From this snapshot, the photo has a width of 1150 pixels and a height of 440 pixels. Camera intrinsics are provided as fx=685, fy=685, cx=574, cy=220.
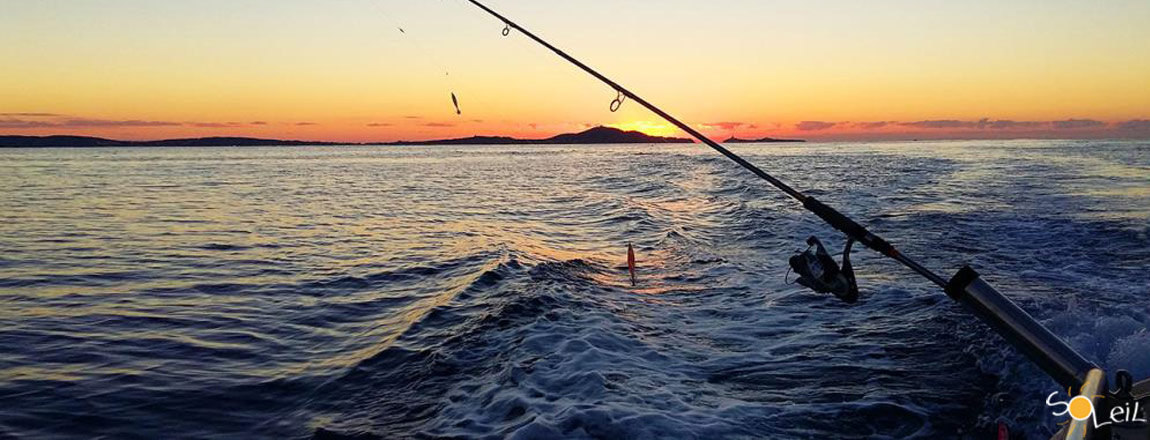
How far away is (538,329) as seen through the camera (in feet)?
27.7

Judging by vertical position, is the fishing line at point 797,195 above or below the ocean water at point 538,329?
above

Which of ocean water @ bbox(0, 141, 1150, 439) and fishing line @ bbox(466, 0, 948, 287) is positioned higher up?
fishing line @ bbox(466, 0, 948, 287)

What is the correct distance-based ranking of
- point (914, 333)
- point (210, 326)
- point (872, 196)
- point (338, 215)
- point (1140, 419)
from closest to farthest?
point (1140, 419) → point (914, 333) → point (210, 326) → point (338, 215) → point (872, 196)

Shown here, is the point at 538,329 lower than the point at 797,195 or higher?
lower

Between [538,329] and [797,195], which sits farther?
[538,329]

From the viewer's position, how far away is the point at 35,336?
27.5 ft

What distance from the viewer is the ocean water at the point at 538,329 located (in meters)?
5.84

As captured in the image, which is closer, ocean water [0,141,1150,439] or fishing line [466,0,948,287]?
fishing line [466,0,948,287]

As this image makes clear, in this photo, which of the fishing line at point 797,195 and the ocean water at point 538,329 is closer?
A: the fishing line at point 797,195

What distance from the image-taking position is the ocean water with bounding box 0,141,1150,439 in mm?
5836

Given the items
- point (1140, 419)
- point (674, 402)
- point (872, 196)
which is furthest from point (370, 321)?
point (872, 196)

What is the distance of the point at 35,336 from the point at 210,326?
1.94m

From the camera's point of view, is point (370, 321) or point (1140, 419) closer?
point (1140, 419)

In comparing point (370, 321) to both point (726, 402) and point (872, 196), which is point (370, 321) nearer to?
point (726, 402)
